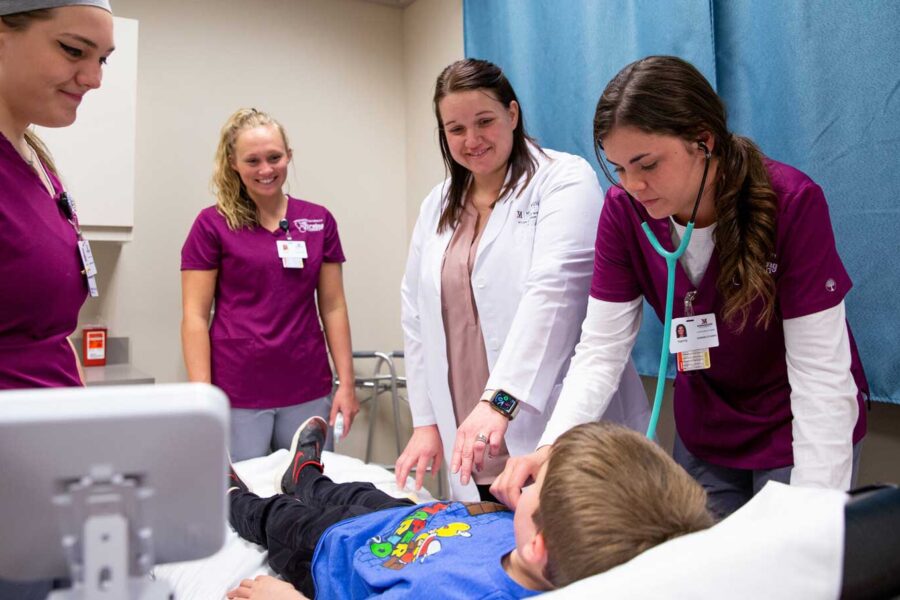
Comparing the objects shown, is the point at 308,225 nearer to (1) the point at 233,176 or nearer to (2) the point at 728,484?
(1) the point at 233,176

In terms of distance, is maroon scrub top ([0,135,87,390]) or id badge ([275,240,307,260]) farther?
id badge ([275,240,307,260])

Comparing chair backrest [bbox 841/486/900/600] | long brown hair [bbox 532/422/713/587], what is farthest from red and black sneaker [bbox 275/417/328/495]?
chair backrest [bbox 841/486/900/600]

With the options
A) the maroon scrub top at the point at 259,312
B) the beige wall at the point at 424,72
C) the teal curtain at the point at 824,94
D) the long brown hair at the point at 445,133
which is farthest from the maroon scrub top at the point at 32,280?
the beige wall at the point at 424,72

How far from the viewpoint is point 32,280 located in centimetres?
106

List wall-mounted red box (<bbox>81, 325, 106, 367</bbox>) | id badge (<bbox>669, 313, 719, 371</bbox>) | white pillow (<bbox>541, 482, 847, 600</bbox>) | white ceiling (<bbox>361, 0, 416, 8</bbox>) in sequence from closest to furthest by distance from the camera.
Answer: white pillow (<bbox>541, 482, 847, 600</bbox>)
id badge (<bbox>669, 313, 719, 371</bbox>)
wall-mounted red box (<bbox>81, 325, 106, 367</bbox>)
white ceiling (<bbox>361, 0, 416, 8</bbox>)

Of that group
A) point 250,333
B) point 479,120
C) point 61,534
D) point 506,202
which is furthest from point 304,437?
point 61,534

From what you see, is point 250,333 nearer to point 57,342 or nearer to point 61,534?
point 57,342

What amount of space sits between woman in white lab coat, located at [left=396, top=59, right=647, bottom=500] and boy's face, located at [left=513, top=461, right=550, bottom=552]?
0.38 meters

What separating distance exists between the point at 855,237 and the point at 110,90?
8.35ft

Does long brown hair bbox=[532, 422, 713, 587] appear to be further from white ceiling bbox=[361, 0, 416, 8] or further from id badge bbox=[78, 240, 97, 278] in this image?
white ceiling bbox=[361, 0, 416, 8]

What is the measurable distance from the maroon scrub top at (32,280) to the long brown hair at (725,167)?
0.94 metres

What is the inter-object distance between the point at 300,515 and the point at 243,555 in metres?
0.19

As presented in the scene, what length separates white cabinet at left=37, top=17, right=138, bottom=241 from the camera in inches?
105

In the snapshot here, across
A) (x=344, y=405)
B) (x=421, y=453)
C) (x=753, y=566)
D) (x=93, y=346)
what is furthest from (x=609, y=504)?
(x=93, y=346)
